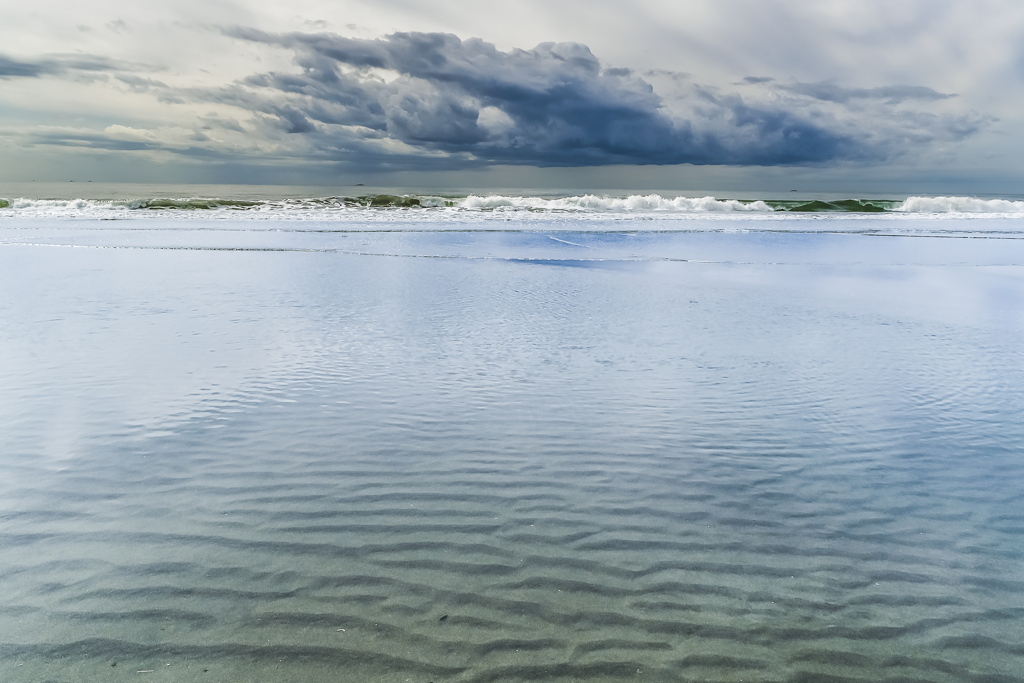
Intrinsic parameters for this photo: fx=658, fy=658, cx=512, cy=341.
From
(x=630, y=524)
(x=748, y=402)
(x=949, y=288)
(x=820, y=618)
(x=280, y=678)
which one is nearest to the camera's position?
(x=280, y=678)

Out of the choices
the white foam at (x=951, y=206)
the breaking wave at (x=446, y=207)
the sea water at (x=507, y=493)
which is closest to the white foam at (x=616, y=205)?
the breaking wave at (x=446, y=207)

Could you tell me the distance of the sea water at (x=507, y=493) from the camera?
2.57 metres

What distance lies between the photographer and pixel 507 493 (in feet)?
12.7

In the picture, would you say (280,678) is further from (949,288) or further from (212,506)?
(949,288)

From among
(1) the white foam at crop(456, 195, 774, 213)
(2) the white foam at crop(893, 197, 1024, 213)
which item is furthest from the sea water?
(2) the white foam at crop(893, 197, 1024, 213)

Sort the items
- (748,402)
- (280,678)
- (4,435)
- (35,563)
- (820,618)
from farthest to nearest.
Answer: (748,402), (4,435), (35,563), (820,618), (280,678)

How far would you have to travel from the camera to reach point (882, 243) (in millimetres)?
22906

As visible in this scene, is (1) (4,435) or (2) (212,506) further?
(1) (4,435)

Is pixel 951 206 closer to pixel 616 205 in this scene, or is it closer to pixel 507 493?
pixel 616 205

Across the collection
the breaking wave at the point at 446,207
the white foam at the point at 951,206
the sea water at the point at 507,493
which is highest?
the white foam at the point at 951,206

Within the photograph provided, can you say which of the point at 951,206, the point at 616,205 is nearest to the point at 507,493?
the point at 616,205

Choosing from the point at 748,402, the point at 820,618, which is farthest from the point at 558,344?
the point at 820,618

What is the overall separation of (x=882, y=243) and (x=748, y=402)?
20.8 metres

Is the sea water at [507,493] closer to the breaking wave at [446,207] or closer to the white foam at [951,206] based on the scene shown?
the breaking wave at [446,207]
